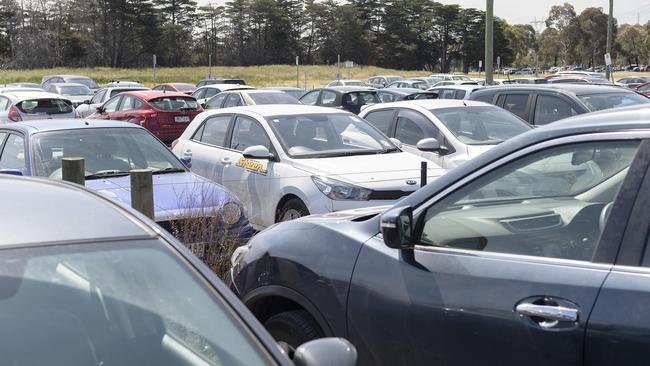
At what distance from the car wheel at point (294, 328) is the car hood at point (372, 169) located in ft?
11.9

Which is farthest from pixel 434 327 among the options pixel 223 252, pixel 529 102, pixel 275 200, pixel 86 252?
pixel 529 102

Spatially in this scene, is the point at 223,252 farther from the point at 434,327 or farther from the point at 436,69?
the point at 436,69

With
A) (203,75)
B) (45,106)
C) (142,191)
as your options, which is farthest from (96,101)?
(203,75)

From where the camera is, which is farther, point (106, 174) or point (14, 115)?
point (14, 115)

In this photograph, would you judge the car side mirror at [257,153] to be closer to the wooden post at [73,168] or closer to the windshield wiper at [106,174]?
the windshield wiper at [106,174]

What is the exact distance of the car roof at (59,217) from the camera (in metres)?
2.51

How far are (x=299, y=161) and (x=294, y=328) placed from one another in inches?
170

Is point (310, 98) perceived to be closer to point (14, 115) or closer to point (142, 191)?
point (14, 115)

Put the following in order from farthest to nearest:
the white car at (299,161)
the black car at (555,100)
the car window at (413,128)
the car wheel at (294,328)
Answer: the black car at (555,100)
the car window at (413,128)
the white car at (299,161)
the car wheel at (294,328)

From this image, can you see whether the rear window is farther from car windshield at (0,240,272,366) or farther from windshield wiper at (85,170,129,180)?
car windshield at (0,240,272,366)

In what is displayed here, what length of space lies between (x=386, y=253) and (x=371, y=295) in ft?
0.69

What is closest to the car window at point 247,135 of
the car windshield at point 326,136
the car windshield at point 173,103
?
the car windshield at point 326,136

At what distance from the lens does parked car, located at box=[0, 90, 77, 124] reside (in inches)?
704

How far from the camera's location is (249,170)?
876cm
